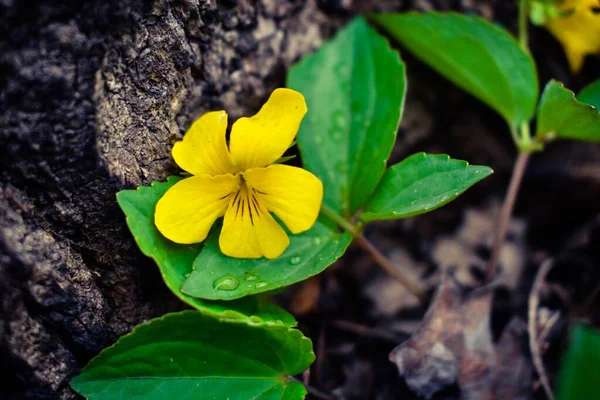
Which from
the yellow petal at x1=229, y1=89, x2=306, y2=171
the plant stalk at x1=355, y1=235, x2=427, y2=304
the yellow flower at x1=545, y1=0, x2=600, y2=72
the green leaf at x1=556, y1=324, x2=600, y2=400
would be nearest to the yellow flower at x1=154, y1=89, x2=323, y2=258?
the yellow petal at x1=229, y1=89, x2=306, y2=171

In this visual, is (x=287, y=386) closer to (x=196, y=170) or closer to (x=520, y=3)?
(x=196, y=170)

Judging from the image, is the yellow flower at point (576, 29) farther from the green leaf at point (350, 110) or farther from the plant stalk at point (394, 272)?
the plant stalk at point (394, 272)

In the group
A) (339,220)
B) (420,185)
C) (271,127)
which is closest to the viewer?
(271,127)

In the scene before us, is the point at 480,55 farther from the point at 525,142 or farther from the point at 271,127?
the point at 271,127

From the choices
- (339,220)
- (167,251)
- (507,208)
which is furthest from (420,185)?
(167,251)

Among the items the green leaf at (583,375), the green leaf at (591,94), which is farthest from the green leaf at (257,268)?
the green leaf at (591,94)
